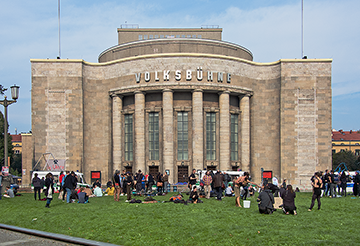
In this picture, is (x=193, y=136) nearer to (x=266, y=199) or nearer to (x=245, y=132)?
(x=245, y=132)

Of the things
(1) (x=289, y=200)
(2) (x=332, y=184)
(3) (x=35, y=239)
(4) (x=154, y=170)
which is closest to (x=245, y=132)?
(4) (x=154, y=170)

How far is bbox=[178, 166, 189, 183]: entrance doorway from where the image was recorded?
44375 millimetres

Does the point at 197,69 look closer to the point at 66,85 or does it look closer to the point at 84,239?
the point at 66,85

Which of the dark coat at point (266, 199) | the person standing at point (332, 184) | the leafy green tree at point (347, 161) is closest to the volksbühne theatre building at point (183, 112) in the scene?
the person standing at point (332, 184)

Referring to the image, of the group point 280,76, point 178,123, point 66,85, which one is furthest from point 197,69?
point 66,85

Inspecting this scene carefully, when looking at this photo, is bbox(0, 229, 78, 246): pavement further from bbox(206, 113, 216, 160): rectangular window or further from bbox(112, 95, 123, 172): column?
bbox(206, 113, 216, 160): rectangular window

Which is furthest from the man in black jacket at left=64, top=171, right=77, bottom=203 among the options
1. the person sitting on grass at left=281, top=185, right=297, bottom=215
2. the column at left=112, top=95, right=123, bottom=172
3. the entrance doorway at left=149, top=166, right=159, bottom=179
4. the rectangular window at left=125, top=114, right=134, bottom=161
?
the rectangular window at left=125, top=114, right=134, bottom=161

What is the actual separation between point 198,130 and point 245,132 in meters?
6.33

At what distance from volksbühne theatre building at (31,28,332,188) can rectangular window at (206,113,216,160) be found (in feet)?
0.38

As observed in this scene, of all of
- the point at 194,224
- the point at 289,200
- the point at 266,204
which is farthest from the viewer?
the point at 289,200

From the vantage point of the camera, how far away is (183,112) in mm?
45438

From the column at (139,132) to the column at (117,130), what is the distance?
259 cm

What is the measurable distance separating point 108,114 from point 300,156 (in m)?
23.2

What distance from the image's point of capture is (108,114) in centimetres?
4744
